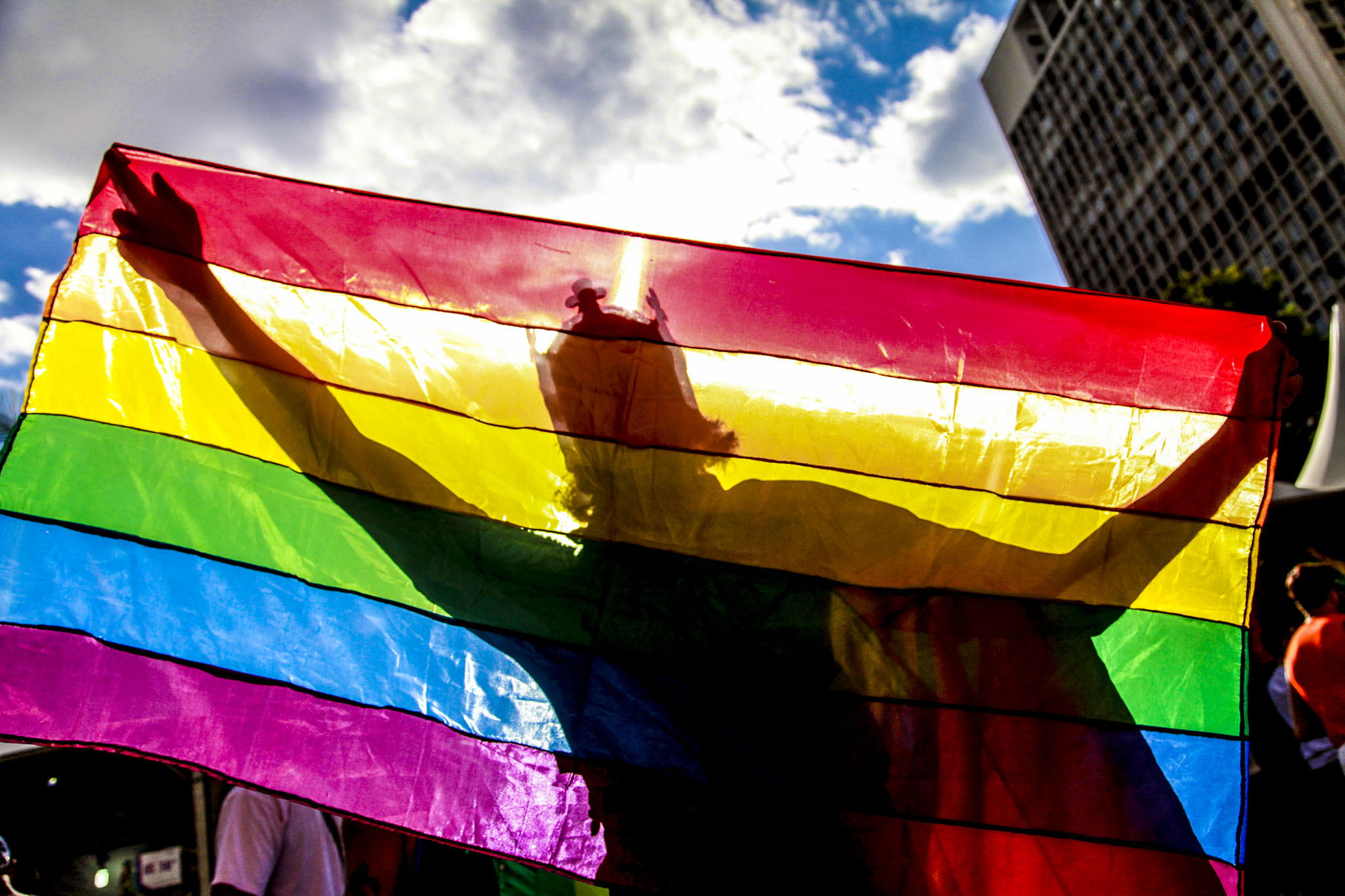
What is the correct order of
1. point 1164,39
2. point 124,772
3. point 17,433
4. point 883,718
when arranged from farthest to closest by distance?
1. point 1164,39
2. point 124,772
3. point 17,433
4. point 883,718

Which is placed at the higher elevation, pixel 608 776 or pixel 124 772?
pixel 124 772

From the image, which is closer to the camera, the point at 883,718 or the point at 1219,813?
the point at 1219,813

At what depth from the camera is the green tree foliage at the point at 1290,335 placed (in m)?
16.2

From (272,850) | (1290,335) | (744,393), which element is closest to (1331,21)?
(1290,335)

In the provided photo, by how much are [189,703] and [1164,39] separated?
71.2 m

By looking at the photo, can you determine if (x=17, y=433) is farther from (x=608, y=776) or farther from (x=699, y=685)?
(x=699, y=685)

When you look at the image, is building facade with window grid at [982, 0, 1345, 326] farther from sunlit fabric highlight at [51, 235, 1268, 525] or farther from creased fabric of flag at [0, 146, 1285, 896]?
creased fabric of flag at [0, 146, 1285, 896]

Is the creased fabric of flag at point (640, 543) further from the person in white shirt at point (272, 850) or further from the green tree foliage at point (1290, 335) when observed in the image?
the green tree foliage at point (1290, 335)

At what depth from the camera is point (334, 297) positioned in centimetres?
336

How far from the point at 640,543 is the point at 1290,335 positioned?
66.6 ft

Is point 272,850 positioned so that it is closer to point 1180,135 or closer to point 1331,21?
point 1331,21

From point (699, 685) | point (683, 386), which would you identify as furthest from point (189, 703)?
point (683, 386)

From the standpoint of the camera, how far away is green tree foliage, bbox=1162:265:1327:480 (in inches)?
639

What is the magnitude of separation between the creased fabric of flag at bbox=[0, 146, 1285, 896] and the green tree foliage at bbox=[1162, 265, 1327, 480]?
55.8 feet
